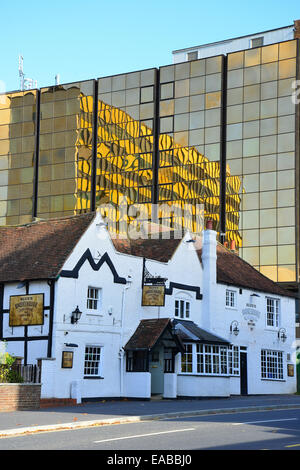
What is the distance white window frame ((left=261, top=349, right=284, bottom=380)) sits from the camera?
4594cm

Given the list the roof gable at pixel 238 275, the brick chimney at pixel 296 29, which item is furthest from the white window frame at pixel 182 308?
the brick chimney at pixel 296 29

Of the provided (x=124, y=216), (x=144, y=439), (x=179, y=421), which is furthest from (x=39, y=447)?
(x=124, y=216)

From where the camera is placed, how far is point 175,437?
1683 centimetres

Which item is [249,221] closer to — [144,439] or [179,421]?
[179,421]

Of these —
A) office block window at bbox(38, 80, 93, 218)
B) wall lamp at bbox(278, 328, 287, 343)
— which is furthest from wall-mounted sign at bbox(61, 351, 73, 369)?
office block window at bbox(38, 80, 93, 218)

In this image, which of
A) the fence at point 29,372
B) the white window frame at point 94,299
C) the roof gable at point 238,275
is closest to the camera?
the fence at point 29,372

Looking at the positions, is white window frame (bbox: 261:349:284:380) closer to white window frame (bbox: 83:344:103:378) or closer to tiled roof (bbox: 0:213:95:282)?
white window frame (bbox: 83:344:103:378)

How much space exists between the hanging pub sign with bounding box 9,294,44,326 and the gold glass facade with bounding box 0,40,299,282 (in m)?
41.1

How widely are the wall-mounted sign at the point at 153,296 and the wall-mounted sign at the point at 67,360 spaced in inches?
204

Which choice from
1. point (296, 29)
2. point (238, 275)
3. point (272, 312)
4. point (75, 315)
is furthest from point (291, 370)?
point (296, 29)

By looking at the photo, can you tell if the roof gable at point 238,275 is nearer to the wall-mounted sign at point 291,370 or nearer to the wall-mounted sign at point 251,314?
the wall-mounted sign at point 251,314

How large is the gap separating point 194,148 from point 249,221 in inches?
374

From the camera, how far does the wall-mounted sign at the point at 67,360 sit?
33250 millimetres

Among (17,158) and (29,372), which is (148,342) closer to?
(29,372)
